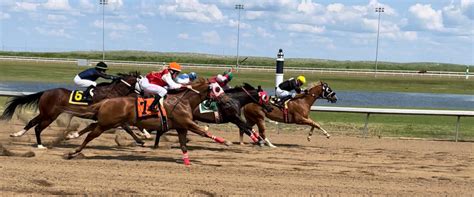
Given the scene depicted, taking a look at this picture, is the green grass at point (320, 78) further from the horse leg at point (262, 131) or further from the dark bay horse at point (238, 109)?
the dark bay horse at point (238, 109)

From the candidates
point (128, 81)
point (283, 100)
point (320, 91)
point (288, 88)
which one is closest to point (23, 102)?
point (128, 81)

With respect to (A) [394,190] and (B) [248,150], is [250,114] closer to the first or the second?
(B) [248,150]

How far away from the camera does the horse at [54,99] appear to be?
34.6ft

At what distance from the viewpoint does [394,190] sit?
727 cm

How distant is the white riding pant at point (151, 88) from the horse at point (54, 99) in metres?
1.09

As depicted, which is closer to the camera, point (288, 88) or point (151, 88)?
point (151, 88)

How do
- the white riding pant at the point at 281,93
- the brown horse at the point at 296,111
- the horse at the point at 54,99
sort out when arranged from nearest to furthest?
the horse at the point at 54,99, the brown horse at the point at 296,111, the white riding pant at the point at 281,93

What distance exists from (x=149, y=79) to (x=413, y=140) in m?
6.87

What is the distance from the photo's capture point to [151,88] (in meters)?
9.72

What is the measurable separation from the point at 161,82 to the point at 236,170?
2.41 meters

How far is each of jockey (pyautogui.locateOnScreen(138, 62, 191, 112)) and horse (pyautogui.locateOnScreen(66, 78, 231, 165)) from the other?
19cm

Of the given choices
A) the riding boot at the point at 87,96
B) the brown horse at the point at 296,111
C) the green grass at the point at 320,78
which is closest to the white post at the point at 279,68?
the brown horse at the point at 296,111

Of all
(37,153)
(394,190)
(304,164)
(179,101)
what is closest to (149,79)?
(179,101)

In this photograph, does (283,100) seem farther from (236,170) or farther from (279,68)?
(236,170)
